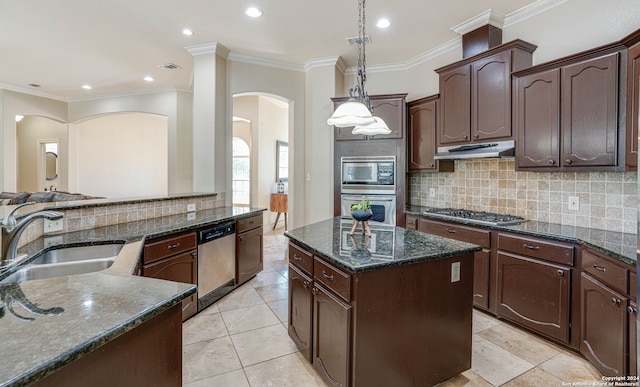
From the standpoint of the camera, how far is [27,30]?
3494 mm

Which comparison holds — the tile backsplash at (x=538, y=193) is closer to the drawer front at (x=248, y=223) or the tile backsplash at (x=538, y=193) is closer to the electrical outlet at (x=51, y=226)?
the drawer front at (x=248, y=223)

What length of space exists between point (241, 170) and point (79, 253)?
17.8 feet

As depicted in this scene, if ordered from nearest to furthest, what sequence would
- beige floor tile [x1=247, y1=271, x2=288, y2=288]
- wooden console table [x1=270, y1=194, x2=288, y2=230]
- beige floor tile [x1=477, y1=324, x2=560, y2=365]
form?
beige floor tile [x1=477, y1=324, x2=560, y2=365] → beige floor tile [x1=247, y1=271, x2=288, y2=288] → wooden console table [x1=270, y1=194, x2=288, y2=230]

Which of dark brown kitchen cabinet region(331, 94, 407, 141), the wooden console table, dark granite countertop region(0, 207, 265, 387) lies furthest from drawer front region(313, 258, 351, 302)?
the wooden console table

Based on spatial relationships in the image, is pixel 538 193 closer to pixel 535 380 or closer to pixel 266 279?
pixel 535 380

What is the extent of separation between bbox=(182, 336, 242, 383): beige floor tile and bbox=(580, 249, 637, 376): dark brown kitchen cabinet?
231 cm

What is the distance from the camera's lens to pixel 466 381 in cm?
197

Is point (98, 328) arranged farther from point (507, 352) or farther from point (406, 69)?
point (406, 69)

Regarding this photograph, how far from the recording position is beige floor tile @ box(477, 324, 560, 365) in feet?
7.35

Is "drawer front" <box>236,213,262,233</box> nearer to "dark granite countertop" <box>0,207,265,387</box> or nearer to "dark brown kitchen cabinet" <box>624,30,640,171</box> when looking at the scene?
"dark granite countertop" <box>0,207,265,387</box>

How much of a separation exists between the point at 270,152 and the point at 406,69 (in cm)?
363

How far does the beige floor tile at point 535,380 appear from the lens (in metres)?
1.95

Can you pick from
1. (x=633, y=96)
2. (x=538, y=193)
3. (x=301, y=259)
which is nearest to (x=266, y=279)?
(x=301, y=259)

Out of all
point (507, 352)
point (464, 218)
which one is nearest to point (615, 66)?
point (464, 218)
